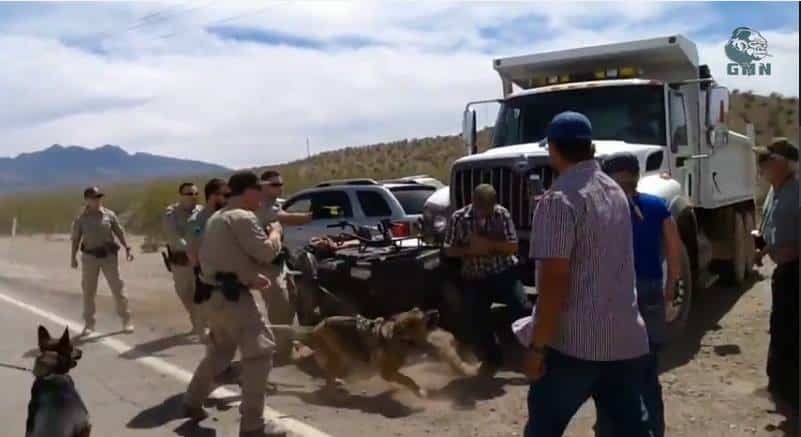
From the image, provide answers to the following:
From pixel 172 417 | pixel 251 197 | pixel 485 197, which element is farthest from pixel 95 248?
pixel 485 197

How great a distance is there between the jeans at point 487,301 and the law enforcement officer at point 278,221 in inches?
65.6

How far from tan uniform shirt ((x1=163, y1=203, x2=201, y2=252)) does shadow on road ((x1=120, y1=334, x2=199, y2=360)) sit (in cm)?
106

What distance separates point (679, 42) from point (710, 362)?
Answer: 3.58 meters

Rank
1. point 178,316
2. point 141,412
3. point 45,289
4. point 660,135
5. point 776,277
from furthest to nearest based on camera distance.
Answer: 1. point 45,289
2. point 178,316
3. point 660,135
4. point 141,412
5. point 776,277

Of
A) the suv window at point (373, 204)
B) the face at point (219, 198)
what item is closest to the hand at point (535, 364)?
the face at point (219, 198)

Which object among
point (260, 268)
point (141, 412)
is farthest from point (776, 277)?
point (141, 412)

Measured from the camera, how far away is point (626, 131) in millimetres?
9281

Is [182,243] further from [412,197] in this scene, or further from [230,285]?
[412,197]

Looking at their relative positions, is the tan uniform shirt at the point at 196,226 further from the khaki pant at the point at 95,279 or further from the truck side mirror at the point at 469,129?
the truck side mirror at the point at 469,129

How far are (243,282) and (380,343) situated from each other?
1515 mm

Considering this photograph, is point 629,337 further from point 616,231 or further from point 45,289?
point 45,289

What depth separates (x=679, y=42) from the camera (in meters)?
9.67

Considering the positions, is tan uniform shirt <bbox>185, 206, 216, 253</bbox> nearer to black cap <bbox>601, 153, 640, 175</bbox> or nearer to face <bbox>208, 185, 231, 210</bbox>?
face <bbox>208, 185, 231, 210</bbox>

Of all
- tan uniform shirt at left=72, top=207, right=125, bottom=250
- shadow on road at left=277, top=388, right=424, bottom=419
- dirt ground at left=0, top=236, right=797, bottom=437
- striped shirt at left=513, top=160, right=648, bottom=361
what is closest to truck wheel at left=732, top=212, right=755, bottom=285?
dirt ground at left=0, top=236, right=797, bottom=437
